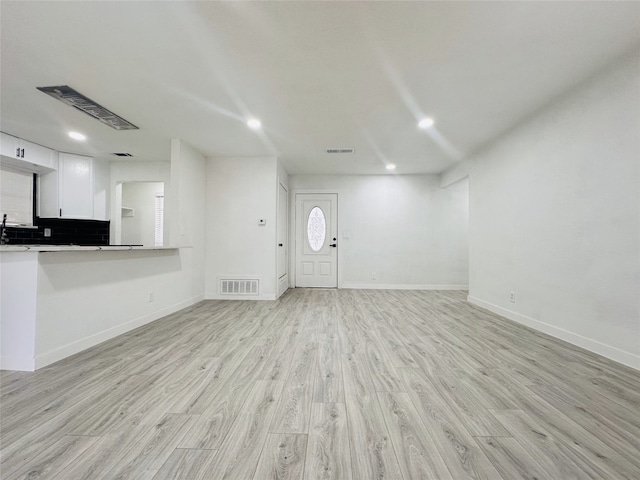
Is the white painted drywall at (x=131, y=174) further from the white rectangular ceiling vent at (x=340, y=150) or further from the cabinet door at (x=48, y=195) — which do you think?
the white rectangular ceiling vent at (x=340, y=150)

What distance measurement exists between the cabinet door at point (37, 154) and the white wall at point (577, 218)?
684cm

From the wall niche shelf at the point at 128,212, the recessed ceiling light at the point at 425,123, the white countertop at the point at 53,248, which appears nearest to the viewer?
the white countertop at the point at 53,248

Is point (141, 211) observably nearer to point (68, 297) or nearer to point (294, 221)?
point (294, 221)

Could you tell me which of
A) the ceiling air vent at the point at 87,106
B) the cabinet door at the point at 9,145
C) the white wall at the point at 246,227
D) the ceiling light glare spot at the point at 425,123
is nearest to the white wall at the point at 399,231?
the white wall at the point at 246,227

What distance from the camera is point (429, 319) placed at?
346cm

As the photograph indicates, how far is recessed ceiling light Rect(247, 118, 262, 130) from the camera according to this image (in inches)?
128

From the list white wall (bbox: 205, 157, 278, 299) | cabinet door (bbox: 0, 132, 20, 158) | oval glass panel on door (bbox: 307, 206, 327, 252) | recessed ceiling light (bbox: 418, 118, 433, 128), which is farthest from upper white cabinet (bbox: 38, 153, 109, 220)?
recessed ceiling light (bbox: 418, 118, 433, 128)

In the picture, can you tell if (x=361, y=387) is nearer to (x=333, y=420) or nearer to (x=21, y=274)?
(x=333, y=420)

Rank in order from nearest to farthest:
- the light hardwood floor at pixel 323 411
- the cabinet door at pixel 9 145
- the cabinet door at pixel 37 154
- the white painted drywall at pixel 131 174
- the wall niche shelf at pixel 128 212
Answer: the light hardwood floor at pixel 323 411 < the cabinet door at pixel 9 145 < the cabinet door at pixel 37 154 < the white painted drywall at pixel 131 174 < the wall niche shelf at pixel 128 212

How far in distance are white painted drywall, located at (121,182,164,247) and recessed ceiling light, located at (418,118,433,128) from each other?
19.4ft

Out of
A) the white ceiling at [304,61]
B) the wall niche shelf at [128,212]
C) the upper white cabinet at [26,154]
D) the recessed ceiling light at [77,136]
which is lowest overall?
the wall niche shelf at [128,212]

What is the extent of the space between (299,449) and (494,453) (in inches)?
34.8

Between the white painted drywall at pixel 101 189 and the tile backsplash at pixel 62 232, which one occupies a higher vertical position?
the white painted drywall at pixel 101 189

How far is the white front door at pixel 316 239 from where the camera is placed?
5949 mm
